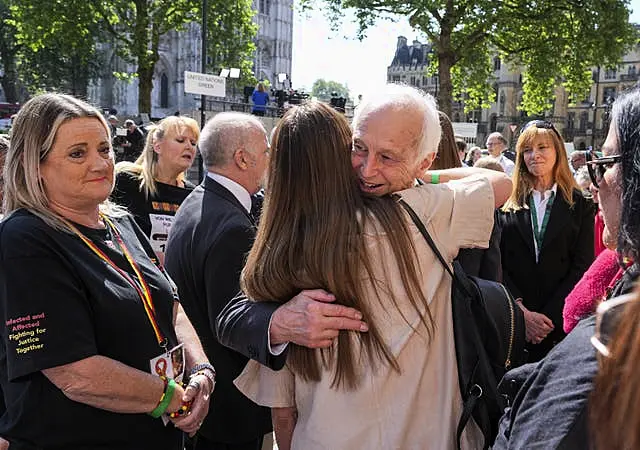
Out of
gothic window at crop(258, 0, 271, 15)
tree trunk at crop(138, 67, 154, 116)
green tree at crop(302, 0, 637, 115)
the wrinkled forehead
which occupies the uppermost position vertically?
gothic window at crop(258, 0, 271, 15)

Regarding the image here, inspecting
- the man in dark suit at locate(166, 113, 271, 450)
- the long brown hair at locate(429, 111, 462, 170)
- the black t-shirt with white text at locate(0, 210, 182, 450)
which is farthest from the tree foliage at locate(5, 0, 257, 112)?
the black t-shirt with white text at locate(0, 210, 182, 450)

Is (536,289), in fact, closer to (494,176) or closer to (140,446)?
(494,176)

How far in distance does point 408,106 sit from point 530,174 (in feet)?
8.93

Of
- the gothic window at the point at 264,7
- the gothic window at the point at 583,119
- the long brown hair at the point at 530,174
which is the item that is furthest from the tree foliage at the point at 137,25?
the gothic window at the point at 583,119

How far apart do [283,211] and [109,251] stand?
79cm

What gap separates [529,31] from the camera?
2241cm

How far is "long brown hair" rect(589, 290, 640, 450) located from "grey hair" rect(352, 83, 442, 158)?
37.3 inches

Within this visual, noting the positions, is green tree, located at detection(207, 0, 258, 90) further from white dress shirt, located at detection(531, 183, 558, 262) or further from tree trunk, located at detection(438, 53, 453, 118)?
white dress shirt, located at detection(531, 183, 558, 262)

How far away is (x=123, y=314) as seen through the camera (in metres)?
2.04

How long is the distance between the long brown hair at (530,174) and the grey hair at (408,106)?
7.75ft

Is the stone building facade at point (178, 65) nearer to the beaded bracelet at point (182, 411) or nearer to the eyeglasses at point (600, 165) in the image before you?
the beaded bracelet at point (182, 411)

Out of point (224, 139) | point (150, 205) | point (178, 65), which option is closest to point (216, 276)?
point (224, 139)

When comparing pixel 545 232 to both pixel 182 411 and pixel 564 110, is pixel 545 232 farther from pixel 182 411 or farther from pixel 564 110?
pixel 564 110

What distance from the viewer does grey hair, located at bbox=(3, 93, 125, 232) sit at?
6.69ft
